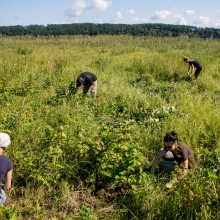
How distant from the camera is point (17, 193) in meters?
4.76

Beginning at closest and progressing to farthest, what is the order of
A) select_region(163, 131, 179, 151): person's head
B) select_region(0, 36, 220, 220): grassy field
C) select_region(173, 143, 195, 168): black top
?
select_region(0, 36, 220, 220): grassy field, select_region(163, 131, 179, 151): person's head, select_region(173, 143, 195, 168): black top

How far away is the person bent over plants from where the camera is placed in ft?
16.0

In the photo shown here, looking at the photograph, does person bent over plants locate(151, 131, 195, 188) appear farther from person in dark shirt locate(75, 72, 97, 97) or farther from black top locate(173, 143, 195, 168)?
person in dark shirt locate(75, 72, 97, 97)

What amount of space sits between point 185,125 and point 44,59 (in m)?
11.0

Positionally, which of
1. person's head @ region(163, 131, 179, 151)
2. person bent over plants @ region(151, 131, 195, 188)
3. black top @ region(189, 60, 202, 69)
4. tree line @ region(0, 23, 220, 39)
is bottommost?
person bent over plants @ region(151, 131, 195, 188)

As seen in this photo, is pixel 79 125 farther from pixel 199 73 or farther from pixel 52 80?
pixel 199 73

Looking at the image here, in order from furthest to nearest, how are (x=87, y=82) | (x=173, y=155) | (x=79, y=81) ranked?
(x=87, y=82) < (x=79, y=81) < (x=173, y=155)

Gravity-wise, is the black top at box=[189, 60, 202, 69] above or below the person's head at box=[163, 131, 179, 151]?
above

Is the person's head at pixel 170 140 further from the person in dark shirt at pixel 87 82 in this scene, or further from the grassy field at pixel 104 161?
the person in dark shirt at pixel 87 82

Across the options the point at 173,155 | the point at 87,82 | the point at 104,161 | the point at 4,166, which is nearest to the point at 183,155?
the point at 173,155

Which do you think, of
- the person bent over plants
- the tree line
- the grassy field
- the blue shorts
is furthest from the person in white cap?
the tree line

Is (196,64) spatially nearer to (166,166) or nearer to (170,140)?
(166,166)

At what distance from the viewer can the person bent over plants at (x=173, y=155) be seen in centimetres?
488

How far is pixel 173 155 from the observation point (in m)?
5.17
